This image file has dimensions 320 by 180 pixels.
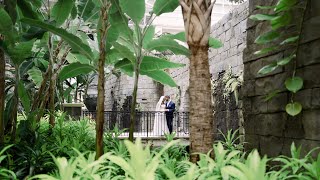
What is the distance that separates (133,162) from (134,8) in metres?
2.17

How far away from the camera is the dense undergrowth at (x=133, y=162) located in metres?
1.53

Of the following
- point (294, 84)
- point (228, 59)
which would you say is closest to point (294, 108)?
point (294, 84)

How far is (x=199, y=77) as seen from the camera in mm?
2797

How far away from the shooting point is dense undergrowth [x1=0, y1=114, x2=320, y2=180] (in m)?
1.53

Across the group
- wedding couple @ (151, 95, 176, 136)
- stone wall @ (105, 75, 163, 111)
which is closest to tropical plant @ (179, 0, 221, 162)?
wedding couple @ (151, 95, 176, 136)

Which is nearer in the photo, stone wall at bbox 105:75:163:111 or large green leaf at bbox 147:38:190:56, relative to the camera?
large green leaf at bbox 147:38:190:56

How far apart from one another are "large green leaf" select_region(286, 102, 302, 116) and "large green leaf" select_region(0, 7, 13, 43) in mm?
2292

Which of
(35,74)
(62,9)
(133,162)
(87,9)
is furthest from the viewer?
(35,74)

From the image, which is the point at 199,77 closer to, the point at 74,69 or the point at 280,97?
the point at 280,97

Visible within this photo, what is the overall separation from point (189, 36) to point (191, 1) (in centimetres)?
27

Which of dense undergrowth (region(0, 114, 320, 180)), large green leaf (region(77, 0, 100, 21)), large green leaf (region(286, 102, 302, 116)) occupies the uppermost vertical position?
large green leaf (region(77, 0, 100, 21))

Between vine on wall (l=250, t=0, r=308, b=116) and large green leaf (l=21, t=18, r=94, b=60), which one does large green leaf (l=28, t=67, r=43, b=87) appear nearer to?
large green leaf (l=21, t=18, r=94, b=60)

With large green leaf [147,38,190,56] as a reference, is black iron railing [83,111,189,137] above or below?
below

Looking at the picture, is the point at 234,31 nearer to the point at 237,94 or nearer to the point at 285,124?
the point at 237,94
